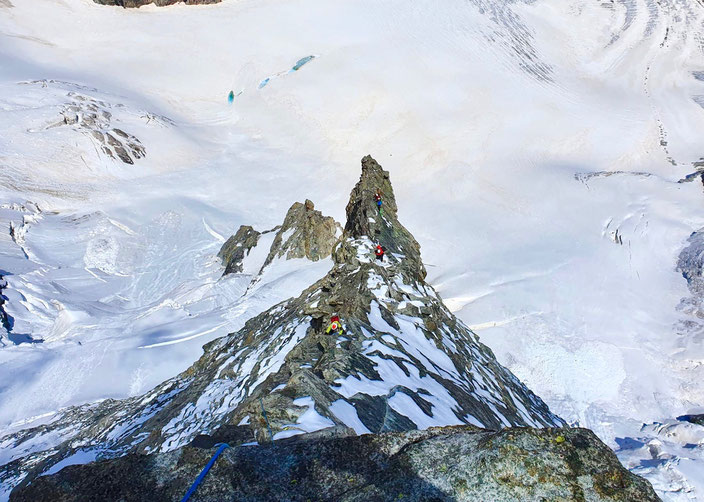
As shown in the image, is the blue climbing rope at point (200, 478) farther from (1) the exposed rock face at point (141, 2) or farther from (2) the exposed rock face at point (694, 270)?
(1) the exposed rock face at point (141, 2)

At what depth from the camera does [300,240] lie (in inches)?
1065

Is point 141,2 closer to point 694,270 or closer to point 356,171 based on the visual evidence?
point 356,171

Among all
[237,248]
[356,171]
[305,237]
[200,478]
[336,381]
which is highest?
[200,478]

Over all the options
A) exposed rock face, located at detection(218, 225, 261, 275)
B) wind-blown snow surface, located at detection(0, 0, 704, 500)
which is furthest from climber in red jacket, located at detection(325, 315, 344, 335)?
exposed rock face, located at detection(218, 225, 261, 275)

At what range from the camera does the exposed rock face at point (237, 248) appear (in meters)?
30.2

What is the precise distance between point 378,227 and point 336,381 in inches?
399

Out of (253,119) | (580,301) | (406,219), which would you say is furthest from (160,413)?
(253,119)

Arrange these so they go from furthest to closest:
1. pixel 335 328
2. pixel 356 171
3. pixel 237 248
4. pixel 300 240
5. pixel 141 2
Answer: pixel 141 2
pixel 356 171
pixel 237 248
pixel 300 240
pixel 335 328

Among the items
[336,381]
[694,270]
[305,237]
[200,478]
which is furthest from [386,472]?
A: [694,270]

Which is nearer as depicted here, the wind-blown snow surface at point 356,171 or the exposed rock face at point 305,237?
the wind-blown snow surface at point 356,171

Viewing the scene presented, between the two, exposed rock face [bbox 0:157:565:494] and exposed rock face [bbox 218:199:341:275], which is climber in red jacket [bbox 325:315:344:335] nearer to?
exposed rock face [bbox 0:157:565:494]

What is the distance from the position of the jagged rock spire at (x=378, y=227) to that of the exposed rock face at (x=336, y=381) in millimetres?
87

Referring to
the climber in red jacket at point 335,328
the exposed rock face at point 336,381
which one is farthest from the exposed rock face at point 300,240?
the climber in red jacket at point 335,328

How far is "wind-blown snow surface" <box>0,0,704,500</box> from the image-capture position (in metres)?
23.1
